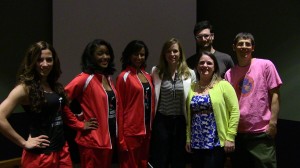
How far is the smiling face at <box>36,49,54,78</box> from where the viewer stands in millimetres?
2135

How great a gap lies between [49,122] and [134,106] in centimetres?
92

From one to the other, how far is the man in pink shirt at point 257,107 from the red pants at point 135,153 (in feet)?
2.73

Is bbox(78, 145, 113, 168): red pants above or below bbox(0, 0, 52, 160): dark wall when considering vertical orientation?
below

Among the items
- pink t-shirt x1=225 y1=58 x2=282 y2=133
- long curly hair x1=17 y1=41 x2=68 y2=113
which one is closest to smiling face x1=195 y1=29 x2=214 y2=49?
pink t-shirt x1=225 y1=58 x2=282 y2=133

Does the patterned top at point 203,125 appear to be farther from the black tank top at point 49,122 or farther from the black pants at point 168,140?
the black tank top at point 49,122

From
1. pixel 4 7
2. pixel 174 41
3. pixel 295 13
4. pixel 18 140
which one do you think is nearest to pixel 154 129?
pixel 174 41

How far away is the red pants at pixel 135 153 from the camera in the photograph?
292 centimetres

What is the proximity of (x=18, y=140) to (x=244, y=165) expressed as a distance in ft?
5.87

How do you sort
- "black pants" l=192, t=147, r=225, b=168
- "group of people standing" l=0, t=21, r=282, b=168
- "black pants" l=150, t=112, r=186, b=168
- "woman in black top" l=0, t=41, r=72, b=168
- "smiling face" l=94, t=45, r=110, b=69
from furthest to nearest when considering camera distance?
"black pants" l=150, t=112, r=186, b=168 → "smiling face" l=94, t=45, r=110, b=69 → "black pants" l=192, t=147, r=225, b=168 → "group of people standing" l=0, t=21, r=282, b=168 → "woman in black top" l=0, t=41, r=72, b=168

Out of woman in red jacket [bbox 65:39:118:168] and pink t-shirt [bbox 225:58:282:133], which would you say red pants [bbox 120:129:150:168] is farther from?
pink t-shirt [bbox 225:58:282:133]

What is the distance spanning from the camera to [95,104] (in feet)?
8.61

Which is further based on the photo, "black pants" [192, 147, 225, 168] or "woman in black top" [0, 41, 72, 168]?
"black pants" [192, 147, 225, 168]

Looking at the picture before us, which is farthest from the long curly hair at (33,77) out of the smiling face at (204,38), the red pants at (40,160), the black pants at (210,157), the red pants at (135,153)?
the smiling face at (204,38)

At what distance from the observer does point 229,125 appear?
2.57m
